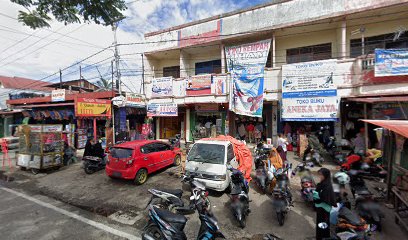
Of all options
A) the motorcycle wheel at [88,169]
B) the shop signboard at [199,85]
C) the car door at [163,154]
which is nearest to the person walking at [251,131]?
the shop signboard at [199,85]

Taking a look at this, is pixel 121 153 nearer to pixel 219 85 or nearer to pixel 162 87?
pixel 219 85

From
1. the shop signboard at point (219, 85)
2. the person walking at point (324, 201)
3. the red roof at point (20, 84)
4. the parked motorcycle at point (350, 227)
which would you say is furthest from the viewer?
the red roof at point (20, 84)

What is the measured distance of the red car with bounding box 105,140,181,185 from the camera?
268 inches

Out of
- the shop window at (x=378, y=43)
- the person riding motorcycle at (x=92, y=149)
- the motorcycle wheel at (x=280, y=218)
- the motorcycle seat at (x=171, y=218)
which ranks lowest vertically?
the motorcycle wheel at (x=280, y=218)

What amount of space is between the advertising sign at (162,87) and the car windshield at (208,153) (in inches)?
324

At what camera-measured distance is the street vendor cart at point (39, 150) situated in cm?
868

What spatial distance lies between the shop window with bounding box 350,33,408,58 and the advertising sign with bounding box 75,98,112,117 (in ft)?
50.5

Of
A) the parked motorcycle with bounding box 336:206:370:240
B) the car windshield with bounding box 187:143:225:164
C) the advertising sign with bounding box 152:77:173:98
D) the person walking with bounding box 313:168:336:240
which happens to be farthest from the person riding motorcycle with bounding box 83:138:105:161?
the parked motorcycle with bounding box 336:206:370:240

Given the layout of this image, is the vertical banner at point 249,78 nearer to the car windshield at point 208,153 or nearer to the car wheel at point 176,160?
the car wheel at point 176,160

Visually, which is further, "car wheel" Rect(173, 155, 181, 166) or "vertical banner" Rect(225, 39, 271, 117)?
"vertical banner" Rect(225, 39, 271, 117)

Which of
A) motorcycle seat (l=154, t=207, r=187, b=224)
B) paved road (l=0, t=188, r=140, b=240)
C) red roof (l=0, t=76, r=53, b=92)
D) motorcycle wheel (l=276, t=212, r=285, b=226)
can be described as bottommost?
paved road (l=0, t=188, r=140, b=240)

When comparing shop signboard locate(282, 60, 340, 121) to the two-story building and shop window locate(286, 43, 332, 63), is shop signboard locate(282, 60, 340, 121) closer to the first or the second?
the two-story building

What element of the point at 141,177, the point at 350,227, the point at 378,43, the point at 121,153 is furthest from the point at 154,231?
the point at 378,43

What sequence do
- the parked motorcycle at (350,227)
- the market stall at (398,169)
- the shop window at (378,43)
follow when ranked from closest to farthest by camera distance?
the parked motorcycle at (350,227) < the market stall at (398,169) < the shop window at (378,43)
